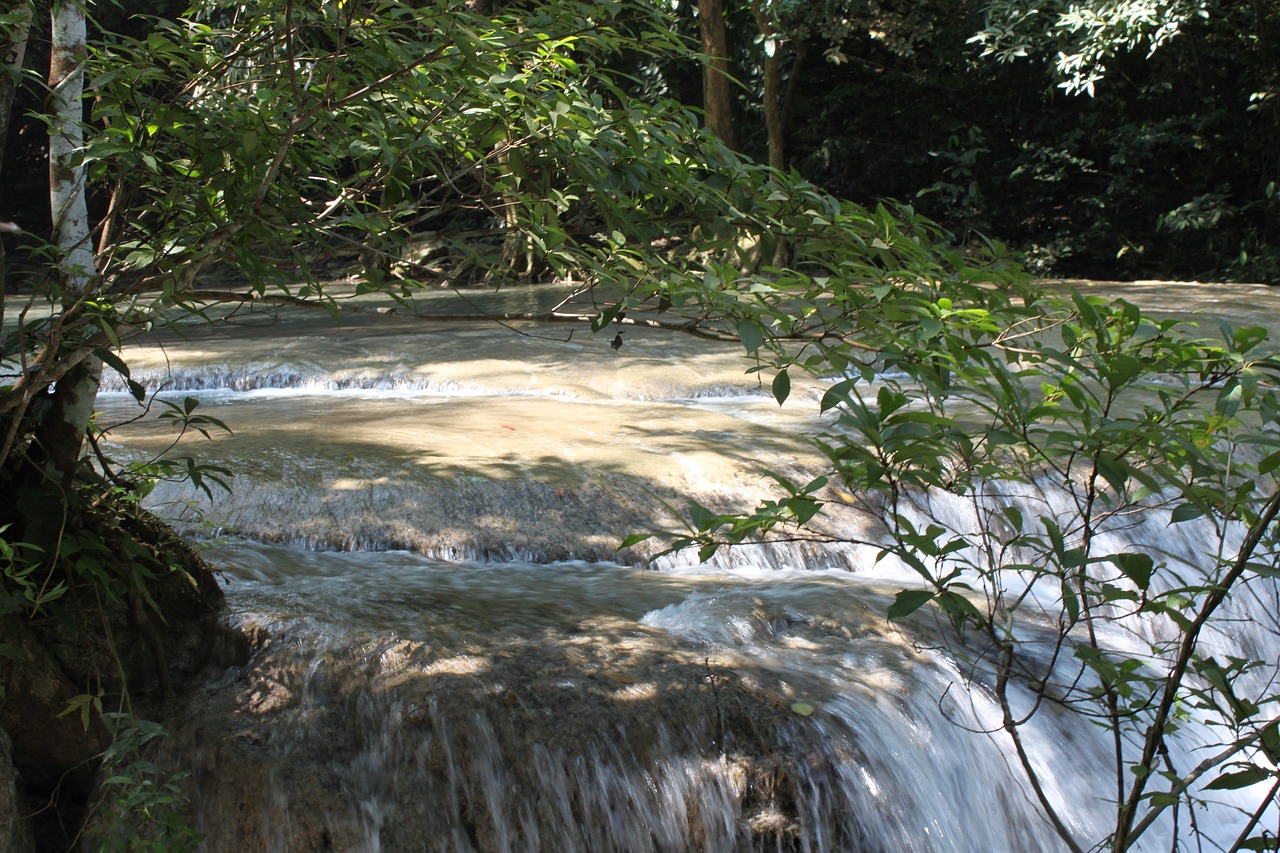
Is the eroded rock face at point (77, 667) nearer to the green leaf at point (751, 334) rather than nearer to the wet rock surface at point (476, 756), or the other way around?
the wet rock surface at point (476, 756)

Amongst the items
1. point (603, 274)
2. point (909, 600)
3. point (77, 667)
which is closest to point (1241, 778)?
point (909, 600)

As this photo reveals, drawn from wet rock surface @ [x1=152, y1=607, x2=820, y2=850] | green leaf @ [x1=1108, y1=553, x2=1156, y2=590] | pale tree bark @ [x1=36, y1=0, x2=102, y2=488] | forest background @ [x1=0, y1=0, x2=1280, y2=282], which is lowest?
wet rock surface @ [x1=152, y1=607, x2=820, y2=850]

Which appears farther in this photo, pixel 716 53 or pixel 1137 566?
pixel 716 53

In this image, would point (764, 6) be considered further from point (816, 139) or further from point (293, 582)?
point (293, 582)

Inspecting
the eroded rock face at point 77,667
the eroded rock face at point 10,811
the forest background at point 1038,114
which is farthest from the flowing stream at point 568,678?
the forest background at point 1038,114

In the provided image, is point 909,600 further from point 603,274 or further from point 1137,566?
point 603,274

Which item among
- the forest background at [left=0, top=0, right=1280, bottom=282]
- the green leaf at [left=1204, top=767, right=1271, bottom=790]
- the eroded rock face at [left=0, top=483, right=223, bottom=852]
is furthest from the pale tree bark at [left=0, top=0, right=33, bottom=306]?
the forest background at [left=0, top=0, right=1280, bottom=282]

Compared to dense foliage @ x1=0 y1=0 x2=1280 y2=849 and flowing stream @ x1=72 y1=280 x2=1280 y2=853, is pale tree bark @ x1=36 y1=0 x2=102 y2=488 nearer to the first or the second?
dense foliage @ x1=0 y1=0 x2=1280 y2=849

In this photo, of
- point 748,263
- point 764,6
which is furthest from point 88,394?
point 764,6

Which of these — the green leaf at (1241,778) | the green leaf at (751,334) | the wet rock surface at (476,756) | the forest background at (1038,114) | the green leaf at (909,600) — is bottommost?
the wet rock surface at (476,756)

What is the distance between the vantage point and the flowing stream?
3420mm

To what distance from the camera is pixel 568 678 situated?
3.77m

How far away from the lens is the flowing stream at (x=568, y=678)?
3.42 metres

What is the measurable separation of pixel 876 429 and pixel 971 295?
44 centimetres
